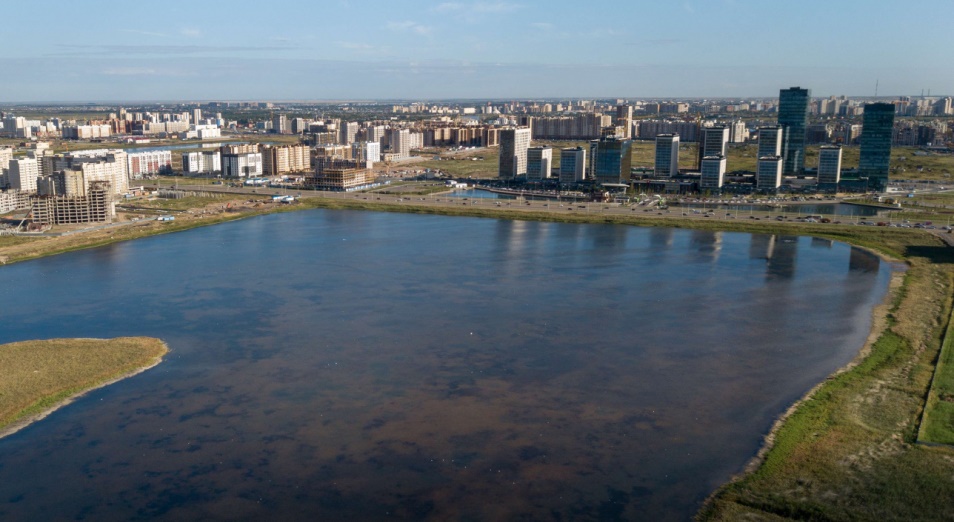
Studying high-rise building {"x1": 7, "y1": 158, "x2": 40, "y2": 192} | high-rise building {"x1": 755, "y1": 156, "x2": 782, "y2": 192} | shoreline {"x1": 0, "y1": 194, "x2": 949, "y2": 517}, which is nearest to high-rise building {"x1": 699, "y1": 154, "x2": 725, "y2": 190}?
high-rise building {"x1": 755, "y1": 156, "x2": 782, "y2": 192}

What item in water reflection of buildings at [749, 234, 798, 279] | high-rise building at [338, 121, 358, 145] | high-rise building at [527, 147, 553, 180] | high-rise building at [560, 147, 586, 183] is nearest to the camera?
water reflection of buildings at [749, 234, 798, 279]

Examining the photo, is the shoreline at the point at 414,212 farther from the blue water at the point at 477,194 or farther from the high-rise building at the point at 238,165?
the high-rise building at the point at 238,165

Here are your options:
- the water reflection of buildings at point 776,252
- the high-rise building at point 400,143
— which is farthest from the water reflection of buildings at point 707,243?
the high-rise building at point 400,143

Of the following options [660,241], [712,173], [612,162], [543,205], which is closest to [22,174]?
[543,205]

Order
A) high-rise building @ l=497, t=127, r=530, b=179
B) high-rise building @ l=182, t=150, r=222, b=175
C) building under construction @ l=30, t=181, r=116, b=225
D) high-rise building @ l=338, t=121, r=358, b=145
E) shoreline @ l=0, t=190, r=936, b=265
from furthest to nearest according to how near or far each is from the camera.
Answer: high-rise building @ l=338, t=121, r=358, b=145, high-rise building @ l=182, t=150, r=222, b=175, high-rise building @ l=497, t=127, r=530, b=179, building under construction @ l=30, t=181, r=116, b=225, shoreline @ l=0, t=190, r=936, b=265

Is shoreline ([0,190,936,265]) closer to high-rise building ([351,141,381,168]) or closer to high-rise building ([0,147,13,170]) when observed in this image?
high-rise building ([0,147,13,170])
